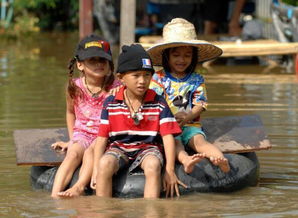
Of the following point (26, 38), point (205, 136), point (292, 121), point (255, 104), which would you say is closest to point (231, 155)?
point (205, 136)

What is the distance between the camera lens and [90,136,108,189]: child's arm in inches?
267

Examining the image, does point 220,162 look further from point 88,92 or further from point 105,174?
point 88,92

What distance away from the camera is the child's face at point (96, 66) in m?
7.40

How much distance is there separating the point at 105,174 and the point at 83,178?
314 mm

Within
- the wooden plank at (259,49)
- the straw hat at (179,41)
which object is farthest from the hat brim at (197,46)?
the wooden plank at (259,49)

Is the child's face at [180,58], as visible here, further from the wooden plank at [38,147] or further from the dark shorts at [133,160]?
the wooden plank at [38,147]

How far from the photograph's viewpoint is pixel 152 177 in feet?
21.7

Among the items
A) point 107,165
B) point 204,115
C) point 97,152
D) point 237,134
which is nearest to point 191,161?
point 107,165

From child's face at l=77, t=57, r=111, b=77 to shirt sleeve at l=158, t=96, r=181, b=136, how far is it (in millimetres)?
716

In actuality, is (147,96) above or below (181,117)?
above

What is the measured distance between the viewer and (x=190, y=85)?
7.60m

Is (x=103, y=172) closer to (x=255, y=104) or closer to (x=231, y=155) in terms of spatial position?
(x=231, y=155)

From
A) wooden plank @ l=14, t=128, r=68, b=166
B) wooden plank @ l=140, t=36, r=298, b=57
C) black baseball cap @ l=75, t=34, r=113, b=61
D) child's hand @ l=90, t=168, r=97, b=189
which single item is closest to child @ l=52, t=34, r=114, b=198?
black baseball cap @ l=75, t=34, r=113, b=61

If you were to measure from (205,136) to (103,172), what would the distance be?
47.3 inches
